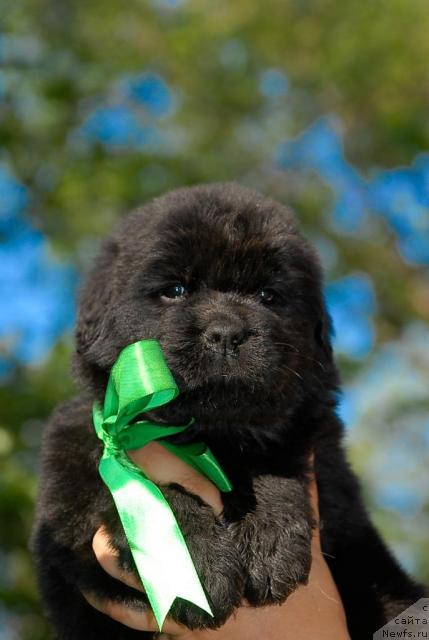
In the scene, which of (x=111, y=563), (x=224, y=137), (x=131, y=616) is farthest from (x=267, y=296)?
(x=224, y=137)

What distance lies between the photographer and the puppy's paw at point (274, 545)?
9.32 ft

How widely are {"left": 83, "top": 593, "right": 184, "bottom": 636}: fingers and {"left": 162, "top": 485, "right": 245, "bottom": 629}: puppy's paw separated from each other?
14 centimetres

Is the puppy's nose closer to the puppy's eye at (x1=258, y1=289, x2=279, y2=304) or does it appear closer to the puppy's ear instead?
the puppy's eye at (x1=258, y1=289, x2=279, y2=304)

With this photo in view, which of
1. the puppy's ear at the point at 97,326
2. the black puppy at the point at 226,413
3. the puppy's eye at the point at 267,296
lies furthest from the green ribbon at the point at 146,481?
the puppy's eye at the point at 267,296

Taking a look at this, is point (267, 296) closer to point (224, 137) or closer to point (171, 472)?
point (171, 472)

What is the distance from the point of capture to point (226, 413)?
294 centimetres

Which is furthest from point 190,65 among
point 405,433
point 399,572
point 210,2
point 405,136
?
point 399,572

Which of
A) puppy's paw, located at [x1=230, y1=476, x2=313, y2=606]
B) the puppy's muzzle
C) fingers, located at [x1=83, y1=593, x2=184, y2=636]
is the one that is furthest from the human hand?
the puppy's muzzle

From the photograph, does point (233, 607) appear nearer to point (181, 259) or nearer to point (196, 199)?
point (181, 259)

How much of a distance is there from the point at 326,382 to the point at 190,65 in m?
6.82

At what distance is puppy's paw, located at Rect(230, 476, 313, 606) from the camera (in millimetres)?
2840

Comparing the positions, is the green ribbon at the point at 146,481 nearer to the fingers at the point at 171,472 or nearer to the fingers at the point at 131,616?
the fingers at the point at 171,472

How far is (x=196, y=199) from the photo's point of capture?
3.32 meters

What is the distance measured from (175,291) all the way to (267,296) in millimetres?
363
